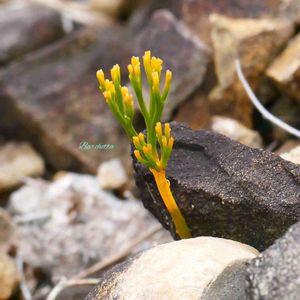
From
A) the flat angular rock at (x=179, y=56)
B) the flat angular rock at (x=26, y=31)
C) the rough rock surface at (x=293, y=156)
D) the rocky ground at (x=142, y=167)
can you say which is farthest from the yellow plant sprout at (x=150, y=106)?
the flat angular rock at (x=26, y=31)

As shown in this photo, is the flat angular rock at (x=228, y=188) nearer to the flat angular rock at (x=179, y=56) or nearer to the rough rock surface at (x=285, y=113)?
the rough rock surface at (x=285, y=113)

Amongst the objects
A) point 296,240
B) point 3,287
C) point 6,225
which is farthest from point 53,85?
point 296,240

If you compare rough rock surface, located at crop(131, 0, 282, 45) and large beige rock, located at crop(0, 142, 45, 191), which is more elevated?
rough rock surface, located at crop(131, 0, 282, 45)

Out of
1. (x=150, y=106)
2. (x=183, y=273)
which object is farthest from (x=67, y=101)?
(x=183, y=273)

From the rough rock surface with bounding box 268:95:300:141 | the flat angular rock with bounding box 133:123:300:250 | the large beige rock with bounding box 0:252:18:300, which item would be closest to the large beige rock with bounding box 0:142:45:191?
the large beige rock with bounding box 0:252:18:300

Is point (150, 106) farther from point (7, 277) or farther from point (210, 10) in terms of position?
point (210, 10)

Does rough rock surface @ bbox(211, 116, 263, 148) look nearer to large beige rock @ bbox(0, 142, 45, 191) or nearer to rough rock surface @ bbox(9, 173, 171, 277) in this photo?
rough rock surface @ bbox(9, 173, 171, 277)

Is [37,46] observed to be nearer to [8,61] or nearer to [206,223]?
[8,61]
